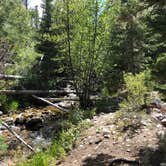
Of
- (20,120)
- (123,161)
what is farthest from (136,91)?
(20,120)

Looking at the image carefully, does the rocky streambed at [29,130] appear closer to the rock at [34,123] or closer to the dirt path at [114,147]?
the rock at [34,123]

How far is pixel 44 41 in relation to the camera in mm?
17594

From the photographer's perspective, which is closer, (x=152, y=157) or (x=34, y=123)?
(x=152, y=157)

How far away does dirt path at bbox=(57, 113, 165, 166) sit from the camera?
742 cm

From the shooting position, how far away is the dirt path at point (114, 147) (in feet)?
24.3

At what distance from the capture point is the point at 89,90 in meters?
13.9

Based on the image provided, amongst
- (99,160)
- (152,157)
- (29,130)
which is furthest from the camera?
(29,130)

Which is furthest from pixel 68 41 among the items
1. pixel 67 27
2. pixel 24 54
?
pixel 24 54

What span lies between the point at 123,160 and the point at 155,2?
3165 mm

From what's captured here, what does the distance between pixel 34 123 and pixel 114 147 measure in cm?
513

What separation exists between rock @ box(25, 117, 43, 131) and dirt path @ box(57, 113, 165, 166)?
317 centimetres

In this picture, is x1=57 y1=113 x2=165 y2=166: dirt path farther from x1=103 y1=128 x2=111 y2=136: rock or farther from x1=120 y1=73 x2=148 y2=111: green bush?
x1=120 y1=73 x2=148 y2=111: green bush

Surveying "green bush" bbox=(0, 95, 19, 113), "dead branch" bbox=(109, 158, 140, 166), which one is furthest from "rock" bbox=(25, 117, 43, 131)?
"dead branch" bbox=(109, 158, 140, 166)

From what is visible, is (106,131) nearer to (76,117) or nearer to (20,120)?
(76,117)
